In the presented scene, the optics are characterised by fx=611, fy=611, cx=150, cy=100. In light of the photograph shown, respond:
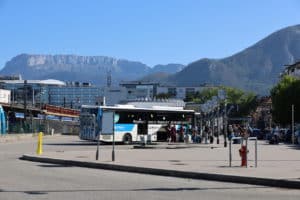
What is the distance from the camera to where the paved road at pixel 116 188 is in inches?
577

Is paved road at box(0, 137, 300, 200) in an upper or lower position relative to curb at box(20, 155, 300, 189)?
lower

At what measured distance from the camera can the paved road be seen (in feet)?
48.1

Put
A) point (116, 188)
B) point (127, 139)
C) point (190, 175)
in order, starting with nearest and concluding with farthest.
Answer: point (116, 188), point (190, 175), point (127, 139)

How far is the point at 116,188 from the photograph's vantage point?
16516 mm

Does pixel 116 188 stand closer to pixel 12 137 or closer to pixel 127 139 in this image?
pixel 127 139

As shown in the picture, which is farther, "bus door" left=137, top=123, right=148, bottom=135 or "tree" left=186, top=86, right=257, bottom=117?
"tree" left=186, top=86, right=257, bottom=117

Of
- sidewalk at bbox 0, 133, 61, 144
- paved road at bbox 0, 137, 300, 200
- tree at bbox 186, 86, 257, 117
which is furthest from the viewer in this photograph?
tree at bbox 186, 86, 257, 117

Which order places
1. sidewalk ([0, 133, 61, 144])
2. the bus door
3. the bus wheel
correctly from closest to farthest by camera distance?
the bus wheel < the bus door < sidewalk ([0, 133, 61, 144])

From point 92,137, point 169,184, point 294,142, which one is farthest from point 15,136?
point 169,184

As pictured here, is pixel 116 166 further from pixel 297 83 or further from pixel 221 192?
pixel 297 83

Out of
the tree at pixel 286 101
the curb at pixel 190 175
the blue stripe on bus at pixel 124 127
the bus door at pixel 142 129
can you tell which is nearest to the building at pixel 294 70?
the tree at pixel 286 101

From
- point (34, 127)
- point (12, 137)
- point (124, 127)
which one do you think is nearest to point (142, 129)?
point (124, 127)

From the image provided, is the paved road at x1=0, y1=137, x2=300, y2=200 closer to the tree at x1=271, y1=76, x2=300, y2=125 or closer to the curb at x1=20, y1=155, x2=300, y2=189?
the curb at x1=20, y1=155, x2=300, y2=189

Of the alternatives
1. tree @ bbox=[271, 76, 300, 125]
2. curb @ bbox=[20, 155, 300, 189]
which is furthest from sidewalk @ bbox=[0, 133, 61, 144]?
tree @ bbox=[271, 76, 300, 125]
